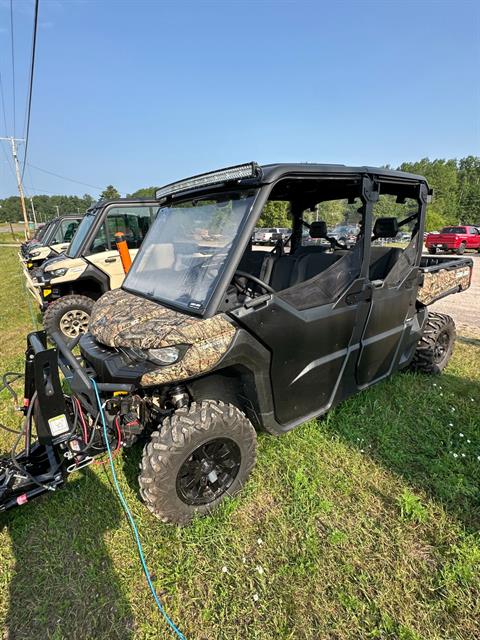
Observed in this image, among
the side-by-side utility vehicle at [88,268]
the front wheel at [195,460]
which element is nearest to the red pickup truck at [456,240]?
the side-by-side utility vehicle at [88,268]

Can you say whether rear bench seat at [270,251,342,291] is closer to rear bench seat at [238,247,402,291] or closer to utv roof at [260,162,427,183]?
rear bench seat at [238,247,402,291]

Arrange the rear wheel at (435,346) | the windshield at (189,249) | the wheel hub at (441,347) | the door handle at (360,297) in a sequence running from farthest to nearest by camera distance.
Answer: the wheel hub at (441,347), the rear wheel at (435,346), the door handle at (360,297), the windshield at (189,249)

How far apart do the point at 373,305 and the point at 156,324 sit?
72.9 inches

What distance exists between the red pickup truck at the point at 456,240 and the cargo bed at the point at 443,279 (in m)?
21.5

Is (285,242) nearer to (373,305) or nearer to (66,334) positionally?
(373,305)

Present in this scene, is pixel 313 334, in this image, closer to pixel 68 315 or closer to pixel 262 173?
pixel 262 173

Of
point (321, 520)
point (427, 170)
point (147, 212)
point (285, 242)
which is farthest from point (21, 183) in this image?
point (427, 170)

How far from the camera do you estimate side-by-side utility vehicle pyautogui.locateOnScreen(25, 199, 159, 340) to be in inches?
242

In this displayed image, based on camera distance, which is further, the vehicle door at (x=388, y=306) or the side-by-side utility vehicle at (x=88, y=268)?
the side-by-side utility vehicle at (x=88, y=268)

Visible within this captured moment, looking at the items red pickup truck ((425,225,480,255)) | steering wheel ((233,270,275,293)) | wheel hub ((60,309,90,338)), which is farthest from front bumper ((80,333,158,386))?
red pickup truck ((425,225,480,255))

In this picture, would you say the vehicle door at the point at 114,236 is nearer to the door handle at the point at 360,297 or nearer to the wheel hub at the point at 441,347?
the door handle at the point at 360,297

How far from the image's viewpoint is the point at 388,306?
3203mm

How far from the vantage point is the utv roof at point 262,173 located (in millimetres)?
2227

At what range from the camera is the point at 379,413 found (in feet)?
11.8
